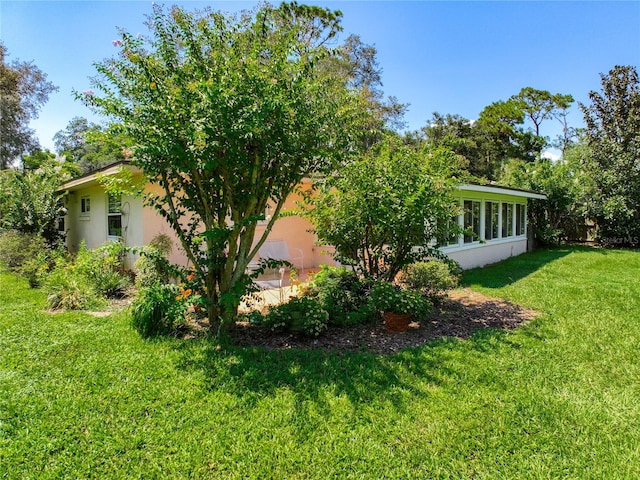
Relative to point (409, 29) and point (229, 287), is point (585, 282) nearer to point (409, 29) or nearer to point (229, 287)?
point (409, 29)

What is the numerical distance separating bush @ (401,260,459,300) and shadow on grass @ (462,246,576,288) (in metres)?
2.61

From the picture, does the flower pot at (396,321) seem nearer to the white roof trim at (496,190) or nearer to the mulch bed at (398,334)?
the mulch bed at (398,334)

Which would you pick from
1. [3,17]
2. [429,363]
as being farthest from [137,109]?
[429,363]

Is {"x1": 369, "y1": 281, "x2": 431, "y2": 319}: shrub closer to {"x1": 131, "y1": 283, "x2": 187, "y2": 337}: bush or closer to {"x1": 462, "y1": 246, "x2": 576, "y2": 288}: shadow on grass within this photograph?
{"x1": 131, "y1": 283, "x2": 187, "y2": 337}: bush

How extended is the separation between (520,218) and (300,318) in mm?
14933

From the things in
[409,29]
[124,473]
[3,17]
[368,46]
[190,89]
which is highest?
[368,46]

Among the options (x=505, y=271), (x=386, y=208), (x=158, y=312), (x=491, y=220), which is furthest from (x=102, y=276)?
(x=491, y=220)

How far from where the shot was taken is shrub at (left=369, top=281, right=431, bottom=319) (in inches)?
207

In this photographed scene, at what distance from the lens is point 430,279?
268 inches

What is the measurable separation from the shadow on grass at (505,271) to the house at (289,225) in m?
0.60

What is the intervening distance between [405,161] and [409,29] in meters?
5.59

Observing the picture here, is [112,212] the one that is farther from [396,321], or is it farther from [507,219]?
[507,219]

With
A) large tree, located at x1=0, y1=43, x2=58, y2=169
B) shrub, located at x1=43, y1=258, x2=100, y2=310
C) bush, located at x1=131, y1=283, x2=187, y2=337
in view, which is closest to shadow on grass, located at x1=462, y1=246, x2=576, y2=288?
bush, located at x1=131, y1=283, x2=187, y2=337

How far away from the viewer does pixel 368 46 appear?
82.1 feet
